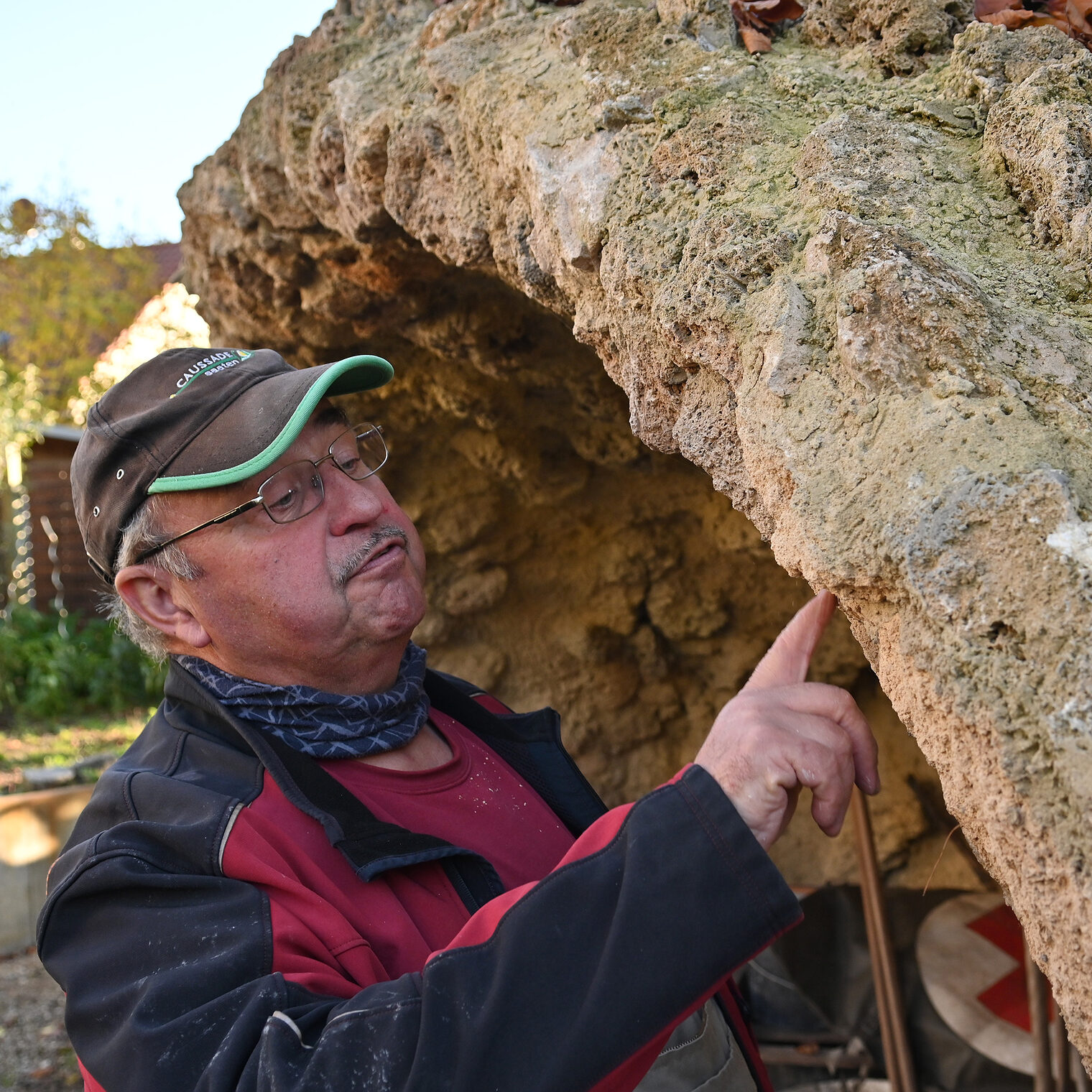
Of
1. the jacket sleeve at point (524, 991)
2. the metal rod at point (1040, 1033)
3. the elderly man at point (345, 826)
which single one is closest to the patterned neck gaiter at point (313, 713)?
the elderly man at point (345, 826)

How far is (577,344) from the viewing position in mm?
2547

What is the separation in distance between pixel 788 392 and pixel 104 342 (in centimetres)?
1215

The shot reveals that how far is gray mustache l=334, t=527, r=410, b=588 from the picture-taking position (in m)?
1.54

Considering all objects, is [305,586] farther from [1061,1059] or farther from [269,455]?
[1061,1059]

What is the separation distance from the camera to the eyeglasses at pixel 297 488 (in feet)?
4.96

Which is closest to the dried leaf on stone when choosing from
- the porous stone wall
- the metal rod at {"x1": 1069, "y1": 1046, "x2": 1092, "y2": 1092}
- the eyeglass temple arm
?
the porous stone wall

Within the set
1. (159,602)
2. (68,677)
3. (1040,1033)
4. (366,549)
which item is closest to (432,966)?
(366,549)

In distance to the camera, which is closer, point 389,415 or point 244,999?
point 244,999

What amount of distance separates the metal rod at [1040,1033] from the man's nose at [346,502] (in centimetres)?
188

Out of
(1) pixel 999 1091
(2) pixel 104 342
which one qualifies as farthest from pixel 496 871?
(2) pixel 104 342

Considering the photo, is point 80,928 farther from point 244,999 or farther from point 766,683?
point 766,683

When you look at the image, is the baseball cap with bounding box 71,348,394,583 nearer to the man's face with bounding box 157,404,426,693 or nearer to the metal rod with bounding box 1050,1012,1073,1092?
the man's face with bounding box 157,404,426,693

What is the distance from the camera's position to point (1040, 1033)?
2.37 metres

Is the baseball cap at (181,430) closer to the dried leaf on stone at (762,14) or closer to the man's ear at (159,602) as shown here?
the man's ear at (159,602)
